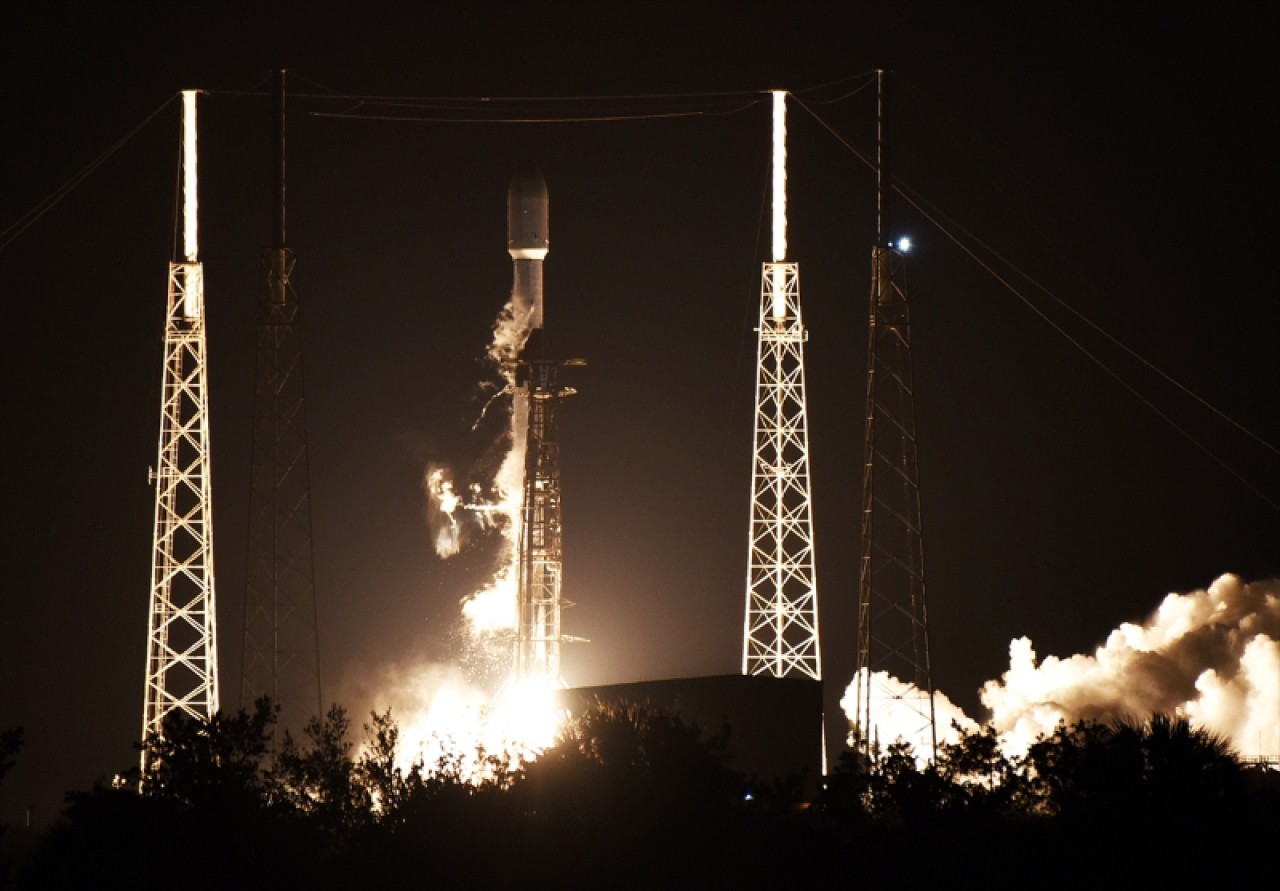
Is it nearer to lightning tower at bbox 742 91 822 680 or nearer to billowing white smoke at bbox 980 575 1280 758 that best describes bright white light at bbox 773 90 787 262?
lightning tower at bbox 742 91 822 680

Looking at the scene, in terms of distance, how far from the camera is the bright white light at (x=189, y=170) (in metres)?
57.3

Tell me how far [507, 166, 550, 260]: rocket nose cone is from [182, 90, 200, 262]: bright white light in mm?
11579

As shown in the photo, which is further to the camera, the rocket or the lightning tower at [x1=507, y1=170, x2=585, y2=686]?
the rocket

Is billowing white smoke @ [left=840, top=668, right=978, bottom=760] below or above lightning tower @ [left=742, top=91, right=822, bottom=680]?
below

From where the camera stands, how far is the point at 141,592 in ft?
284

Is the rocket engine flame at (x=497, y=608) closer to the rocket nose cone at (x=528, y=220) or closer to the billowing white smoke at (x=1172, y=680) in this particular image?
the rocket nose cone at (x=528, y=220)

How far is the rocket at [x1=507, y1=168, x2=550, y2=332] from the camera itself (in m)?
68.0

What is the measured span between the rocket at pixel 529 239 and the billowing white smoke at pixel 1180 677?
53.8 feet

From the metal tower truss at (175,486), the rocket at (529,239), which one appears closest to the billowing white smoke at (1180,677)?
the rocket at (529,239)

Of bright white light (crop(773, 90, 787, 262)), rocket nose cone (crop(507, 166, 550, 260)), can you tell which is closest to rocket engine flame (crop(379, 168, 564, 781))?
rocket nose cone (crop(507, 166, 550, 260))

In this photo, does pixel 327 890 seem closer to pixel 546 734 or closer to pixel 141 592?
pixel 546 734

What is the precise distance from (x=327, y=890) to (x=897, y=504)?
158ft

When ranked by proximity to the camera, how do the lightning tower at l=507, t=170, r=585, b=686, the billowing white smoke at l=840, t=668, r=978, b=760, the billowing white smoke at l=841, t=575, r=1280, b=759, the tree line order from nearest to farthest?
the tree line, the lightning tower at l=507, t=170, r=585, b=686, the billowing white smoke at l=840, t=668, r=978, b=760, the billowing white smoke at l=841, t=575, r=1280, b=759

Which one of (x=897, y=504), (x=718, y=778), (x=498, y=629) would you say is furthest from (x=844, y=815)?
(x=897, y=504)
